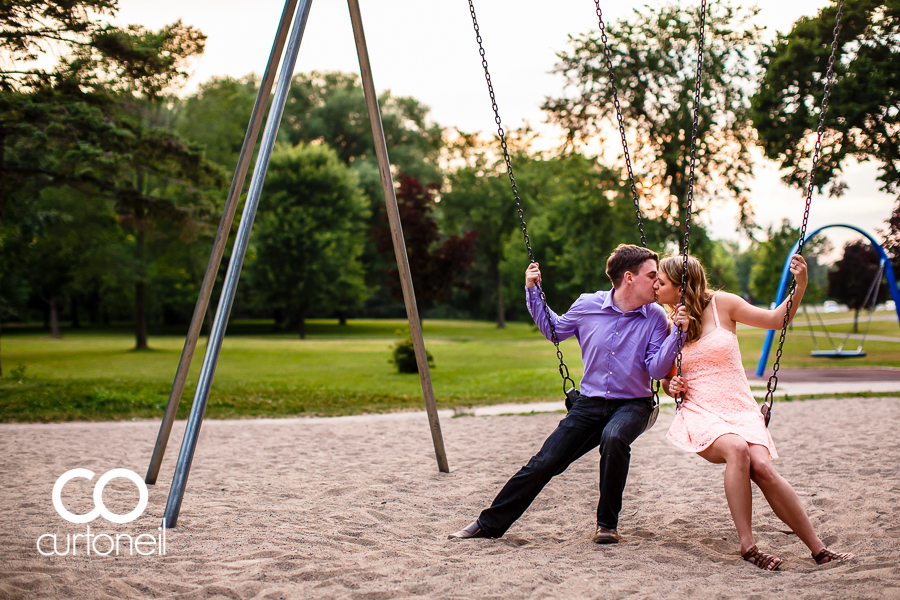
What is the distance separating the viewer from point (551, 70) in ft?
62.2

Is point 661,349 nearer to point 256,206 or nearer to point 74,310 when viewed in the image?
point 256,206

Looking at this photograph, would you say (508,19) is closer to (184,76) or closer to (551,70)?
(184,76)

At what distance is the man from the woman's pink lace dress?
16 cm

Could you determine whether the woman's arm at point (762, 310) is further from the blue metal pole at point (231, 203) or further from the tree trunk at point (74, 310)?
the tree trunk at point (74, 310)

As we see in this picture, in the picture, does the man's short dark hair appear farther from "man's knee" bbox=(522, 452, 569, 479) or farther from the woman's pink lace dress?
"man's knee" bbox=(522, 452, 569, 479)

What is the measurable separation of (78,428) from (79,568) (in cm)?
535

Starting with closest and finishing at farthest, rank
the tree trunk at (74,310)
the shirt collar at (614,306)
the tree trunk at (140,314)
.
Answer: the shirt collar at (614,306)
the tree trunk at (140,314)
the tree trunk at (74,310)

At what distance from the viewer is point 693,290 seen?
332cm

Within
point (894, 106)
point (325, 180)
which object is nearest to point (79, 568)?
point (894, 106)

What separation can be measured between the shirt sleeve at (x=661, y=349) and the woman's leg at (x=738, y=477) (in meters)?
0.41

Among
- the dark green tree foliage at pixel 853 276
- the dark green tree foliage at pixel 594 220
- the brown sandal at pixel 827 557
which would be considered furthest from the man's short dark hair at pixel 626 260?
the dark green tree foliage at pixel 853 276

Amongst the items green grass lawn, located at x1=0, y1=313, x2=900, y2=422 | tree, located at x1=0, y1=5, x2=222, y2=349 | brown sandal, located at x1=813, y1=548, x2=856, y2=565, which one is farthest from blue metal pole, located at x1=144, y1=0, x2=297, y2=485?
tree, located at x1=0, y1=5, x2=222, y2=349

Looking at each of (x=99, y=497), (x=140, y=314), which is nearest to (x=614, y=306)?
(x=99, y=497)

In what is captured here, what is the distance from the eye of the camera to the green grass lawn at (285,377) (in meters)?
Answer: 9.63
